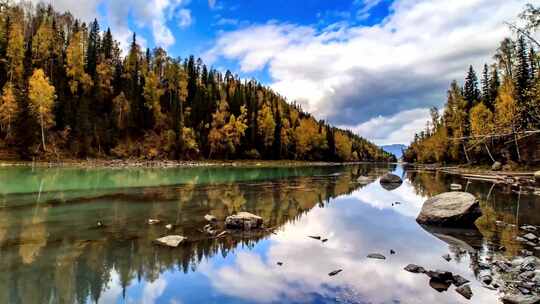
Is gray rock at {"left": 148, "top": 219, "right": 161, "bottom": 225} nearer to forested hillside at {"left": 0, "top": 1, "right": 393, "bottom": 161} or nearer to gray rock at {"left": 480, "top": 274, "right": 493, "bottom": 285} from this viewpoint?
gray rock at {"left": 480, "top": 274, "right": 493, "bottom": 285}

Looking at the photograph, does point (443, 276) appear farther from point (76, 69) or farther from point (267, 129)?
point (267, 129)

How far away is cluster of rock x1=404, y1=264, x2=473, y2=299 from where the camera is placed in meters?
8.34

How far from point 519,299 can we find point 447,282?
1.71m

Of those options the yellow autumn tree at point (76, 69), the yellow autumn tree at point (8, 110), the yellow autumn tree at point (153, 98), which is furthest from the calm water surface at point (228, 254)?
the yellow autumn tree at point (153, 98)

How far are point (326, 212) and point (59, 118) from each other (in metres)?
75.3

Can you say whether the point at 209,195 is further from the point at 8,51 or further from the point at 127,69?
the point at 127,69

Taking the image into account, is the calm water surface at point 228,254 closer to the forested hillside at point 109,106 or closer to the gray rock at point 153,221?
the gray rock at point 153,221

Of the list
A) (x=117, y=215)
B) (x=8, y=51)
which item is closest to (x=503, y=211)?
(x=117, y=215)

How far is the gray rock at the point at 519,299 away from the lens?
24.3 ft

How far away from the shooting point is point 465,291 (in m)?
A: 8.30

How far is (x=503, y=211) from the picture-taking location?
20562 mm

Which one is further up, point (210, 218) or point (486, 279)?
point (210, 218)

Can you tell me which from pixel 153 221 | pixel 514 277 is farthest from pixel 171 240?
pixel 514 277

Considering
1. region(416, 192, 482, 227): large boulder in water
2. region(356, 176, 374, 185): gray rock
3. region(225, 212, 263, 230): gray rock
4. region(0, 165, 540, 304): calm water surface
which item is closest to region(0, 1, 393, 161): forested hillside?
region(356, 176, 374, 185): gray rock
